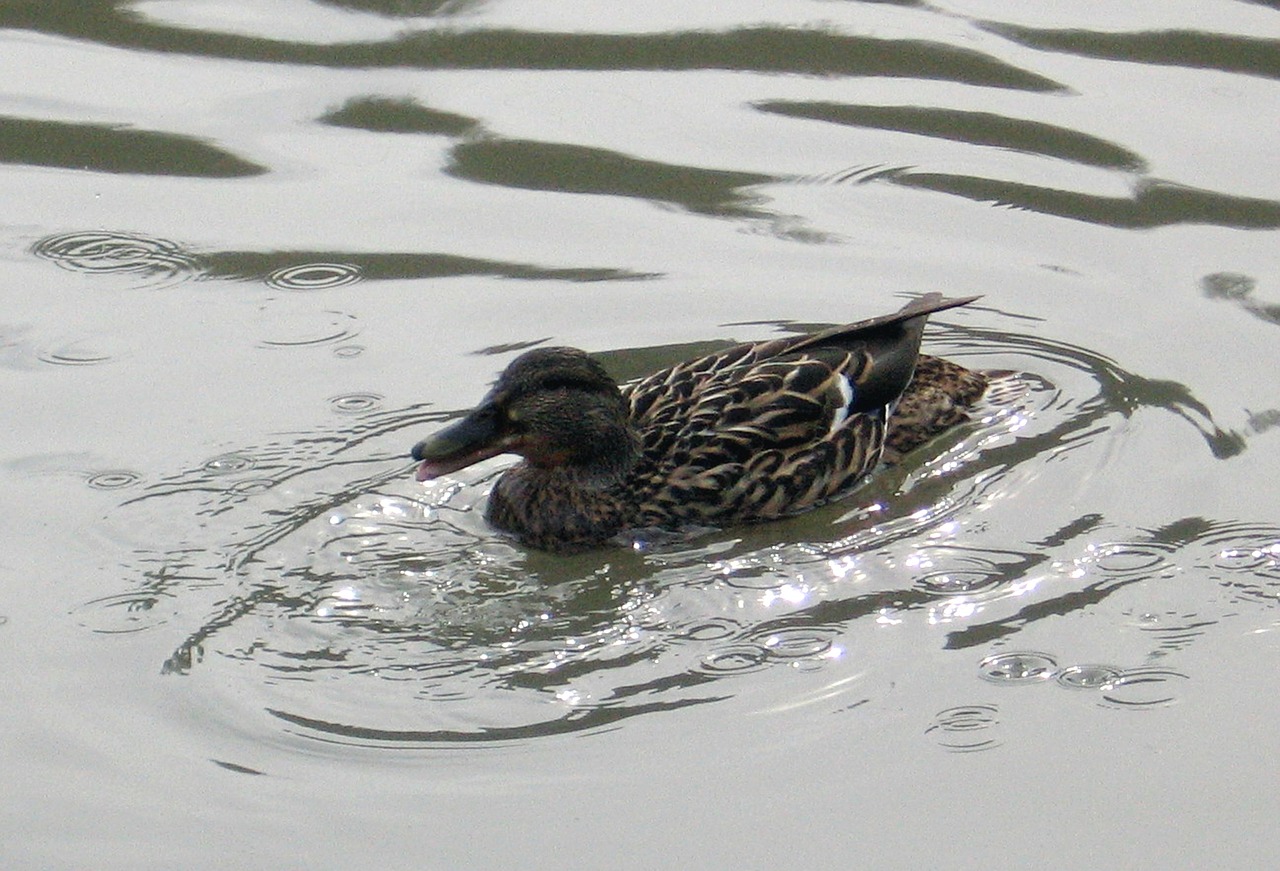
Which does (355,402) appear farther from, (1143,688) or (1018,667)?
(1143,688)

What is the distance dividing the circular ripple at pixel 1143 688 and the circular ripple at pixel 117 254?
447cm

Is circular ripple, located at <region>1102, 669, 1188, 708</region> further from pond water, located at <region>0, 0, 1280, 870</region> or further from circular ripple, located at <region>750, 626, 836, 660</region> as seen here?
circular ripple, located at <region>750, 626, 836, 660</region>

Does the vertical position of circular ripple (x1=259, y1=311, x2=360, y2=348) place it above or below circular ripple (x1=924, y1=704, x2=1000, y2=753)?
above

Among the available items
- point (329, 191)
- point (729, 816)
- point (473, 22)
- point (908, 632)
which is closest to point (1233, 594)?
point (908, 632)

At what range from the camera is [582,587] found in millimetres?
6789

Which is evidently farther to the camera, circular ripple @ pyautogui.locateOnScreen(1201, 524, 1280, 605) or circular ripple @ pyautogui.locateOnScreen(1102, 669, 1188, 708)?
circular ripple @ pyautogui.locateOnScreen(1201, 524, 1280, 605)

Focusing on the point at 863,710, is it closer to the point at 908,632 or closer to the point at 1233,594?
the point at 908,632

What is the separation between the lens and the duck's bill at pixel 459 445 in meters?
6.99

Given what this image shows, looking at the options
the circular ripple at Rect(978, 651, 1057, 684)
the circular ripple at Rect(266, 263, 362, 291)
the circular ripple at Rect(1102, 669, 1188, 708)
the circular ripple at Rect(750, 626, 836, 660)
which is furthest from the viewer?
the circular ripple at Rect(266, 263, 362, 291)

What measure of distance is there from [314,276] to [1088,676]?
4015mm

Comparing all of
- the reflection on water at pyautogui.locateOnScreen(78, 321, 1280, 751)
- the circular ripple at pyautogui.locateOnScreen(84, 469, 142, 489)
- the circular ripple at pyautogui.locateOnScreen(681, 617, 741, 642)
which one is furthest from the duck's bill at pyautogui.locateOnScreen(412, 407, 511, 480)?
the circular ripple at pyautogui.locateOnScreen(681, 617, 741, 642)

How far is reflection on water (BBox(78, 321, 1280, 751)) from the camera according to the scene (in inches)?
236

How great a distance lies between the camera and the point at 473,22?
11023 millimetres

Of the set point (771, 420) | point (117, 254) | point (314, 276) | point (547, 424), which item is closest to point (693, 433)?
point (771, 420)
